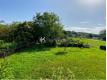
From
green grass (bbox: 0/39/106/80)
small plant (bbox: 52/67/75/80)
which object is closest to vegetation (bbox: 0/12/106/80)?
green grass (bbox: 0/39/106/80)

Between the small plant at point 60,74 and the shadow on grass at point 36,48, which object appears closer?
the small plant at point 60,74

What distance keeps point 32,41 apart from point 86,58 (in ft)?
13.5

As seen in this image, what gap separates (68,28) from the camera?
14633 millimetres

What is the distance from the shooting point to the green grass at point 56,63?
834cm

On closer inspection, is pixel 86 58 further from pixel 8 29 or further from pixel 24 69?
pixel 8 29

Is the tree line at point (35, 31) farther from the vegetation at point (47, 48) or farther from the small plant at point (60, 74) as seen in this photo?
the small plant at point (60, 74)

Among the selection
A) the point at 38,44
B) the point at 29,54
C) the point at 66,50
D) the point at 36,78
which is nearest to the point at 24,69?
the point at 36,78

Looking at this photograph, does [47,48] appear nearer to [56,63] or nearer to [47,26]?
[47,26]

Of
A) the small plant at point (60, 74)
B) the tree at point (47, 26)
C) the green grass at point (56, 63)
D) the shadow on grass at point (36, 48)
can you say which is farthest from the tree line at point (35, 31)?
the small plant at point (60, 74)

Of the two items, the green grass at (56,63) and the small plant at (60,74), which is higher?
the small plant at (60,74)

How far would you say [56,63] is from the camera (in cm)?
1011

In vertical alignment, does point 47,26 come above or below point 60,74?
above

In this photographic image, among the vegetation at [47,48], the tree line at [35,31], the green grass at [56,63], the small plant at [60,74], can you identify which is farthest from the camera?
the tree line at [35,31]

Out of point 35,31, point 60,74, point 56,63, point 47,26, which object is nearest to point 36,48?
point 35,31
